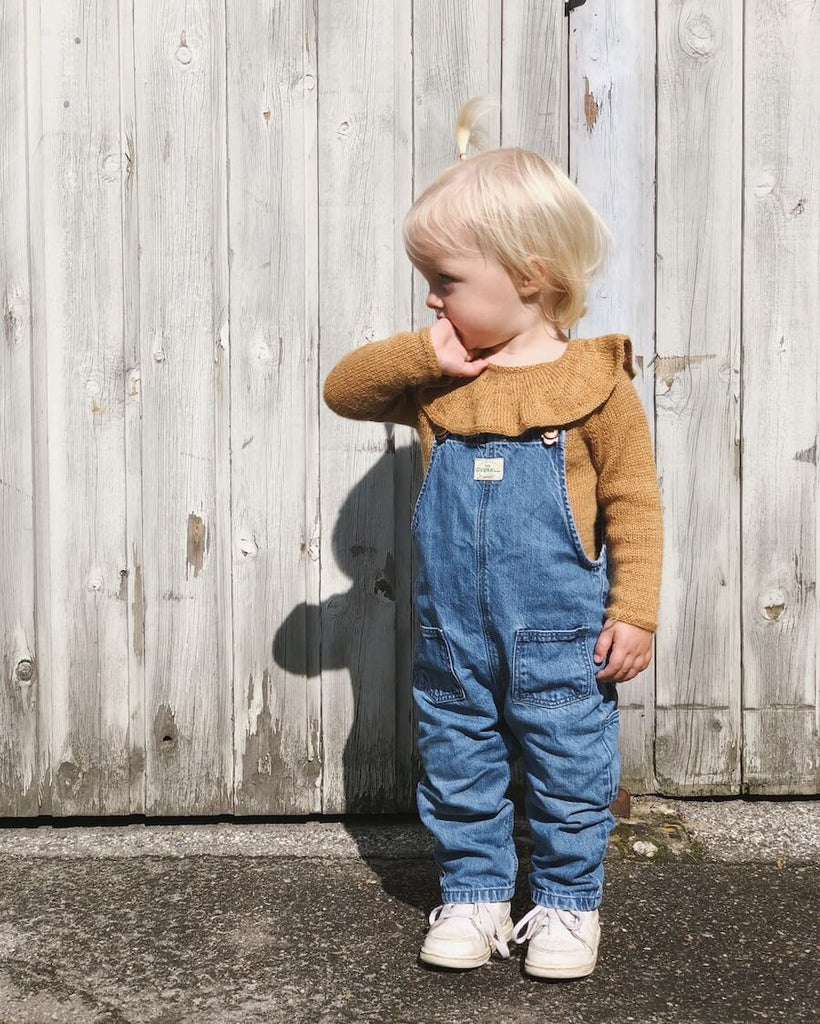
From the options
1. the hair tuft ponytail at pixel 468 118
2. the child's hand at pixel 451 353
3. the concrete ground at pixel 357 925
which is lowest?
the concrete ground at pixel 357 925

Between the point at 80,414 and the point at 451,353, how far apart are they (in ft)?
3.51

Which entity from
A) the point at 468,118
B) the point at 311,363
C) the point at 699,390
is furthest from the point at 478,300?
the point at 699,390

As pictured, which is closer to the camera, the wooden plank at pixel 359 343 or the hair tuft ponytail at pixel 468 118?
the hair tuft ponytail at pixel 468 118

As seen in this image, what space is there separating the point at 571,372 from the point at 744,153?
98 cm

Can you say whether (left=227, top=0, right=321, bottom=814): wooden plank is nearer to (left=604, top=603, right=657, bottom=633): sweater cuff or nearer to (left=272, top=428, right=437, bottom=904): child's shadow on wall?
(left=272, top=428, right=437, bottom=904): child's shadow on wall

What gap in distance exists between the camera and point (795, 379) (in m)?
2.78

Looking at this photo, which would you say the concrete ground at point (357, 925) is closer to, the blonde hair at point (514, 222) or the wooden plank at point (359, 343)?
Answer: the wooden plank at point (359, 343)

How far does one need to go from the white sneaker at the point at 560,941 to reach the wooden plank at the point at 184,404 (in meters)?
0.97

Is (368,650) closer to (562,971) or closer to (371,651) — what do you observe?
(371,651)

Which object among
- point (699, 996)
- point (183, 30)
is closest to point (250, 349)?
point (183, 30)

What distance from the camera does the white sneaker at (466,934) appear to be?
2125 mm

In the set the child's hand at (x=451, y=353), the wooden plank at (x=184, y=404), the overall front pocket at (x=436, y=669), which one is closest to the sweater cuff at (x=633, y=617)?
the overall front pocket at (x=436, y=669)

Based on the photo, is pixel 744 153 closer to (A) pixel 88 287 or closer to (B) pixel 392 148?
(B) pixel 392 148

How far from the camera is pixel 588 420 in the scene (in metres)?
2.11
